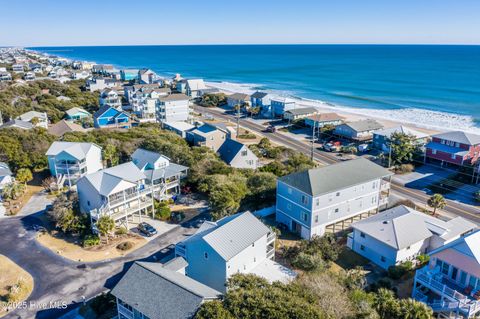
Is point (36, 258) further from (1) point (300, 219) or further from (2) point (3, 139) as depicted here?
(2) point (3, 139)

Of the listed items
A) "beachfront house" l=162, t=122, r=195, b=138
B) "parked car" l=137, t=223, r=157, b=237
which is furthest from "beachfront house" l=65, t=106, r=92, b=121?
"parked car" l=137, t=223, r=157, b=237

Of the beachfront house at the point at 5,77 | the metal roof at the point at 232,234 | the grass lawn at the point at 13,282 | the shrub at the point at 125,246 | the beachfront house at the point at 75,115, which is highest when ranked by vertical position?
the beachfront house at the point at 5,77

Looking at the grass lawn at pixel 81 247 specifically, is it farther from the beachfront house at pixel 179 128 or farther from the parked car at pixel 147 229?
the beachfront house at pixel 179 128

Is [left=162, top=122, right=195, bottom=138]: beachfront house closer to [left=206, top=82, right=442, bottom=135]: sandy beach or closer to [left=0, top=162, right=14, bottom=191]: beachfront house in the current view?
[left=0, top=162, right=14, bottom=191]: beachfront house

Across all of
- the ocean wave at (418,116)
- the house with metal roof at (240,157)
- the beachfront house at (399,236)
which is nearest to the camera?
the beachfront house at (399,236)

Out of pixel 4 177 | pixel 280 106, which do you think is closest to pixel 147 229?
pixel 4 177

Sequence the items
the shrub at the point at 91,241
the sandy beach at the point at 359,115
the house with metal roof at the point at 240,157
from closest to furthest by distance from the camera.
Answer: the shrub at the point at 91,241 < the house with metal roof at the point at 240,157 < the sandy beach at the point at 359,115

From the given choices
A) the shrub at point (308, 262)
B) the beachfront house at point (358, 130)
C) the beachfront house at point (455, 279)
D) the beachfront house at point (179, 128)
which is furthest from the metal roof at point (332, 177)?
the beachfront house at point (179, 128)

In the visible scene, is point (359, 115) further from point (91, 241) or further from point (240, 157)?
point (91, 241)
